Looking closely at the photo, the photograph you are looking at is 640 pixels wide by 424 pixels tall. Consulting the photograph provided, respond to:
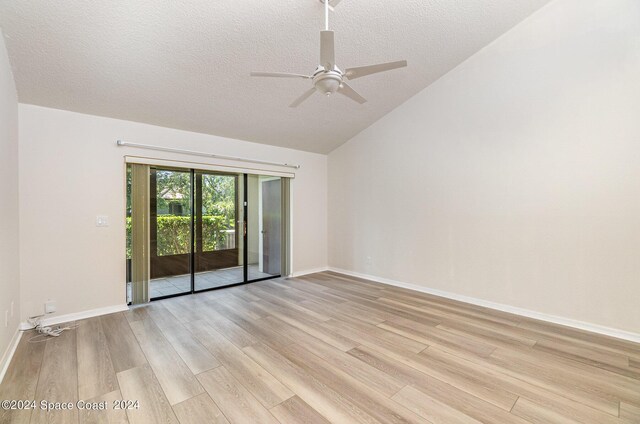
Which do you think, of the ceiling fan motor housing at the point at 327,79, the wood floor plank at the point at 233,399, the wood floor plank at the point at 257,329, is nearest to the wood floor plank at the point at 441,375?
the wood floor plank at the point at 257,329

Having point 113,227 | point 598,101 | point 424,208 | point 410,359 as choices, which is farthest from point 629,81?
point 113,227

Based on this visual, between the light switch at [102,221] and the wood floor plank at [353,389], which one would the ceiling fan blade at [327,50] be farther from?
the light switch at [102,221]

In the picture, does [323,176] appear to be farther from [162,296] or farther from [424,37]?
[162,296]

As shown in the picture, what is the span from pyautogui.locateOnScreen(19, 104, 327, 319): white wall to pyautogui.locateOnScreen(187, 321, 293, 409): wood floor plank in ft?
5.20

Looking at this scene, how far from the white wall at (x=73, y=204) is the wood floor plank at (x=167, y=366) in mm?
967

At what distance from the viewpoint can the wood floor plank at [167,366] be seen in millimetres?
2014

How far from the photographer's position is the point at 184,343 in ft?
8.99

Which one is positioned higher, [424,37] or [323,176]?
[424,37]

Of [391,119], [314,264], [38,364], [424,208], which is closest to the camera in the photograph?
[38,364]

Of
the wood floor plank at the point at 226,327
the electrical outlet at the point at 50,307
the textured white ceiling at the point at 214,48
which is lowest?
the wood floor plank at the point at 226,327

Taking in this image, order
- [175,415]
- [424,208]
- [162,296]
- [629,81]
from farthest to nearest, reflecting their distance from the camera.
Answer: [424,208], [162,296], [629,81], [175,415]

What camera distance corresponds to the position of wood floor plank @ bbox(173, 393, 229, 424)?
68.3 inches

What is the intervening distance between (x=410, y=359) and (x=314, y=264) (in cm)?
364

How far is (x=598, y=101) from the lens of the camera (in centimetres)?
298
